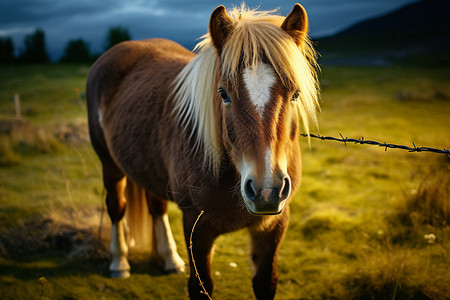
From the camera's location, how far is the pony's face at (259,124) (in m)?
1.42

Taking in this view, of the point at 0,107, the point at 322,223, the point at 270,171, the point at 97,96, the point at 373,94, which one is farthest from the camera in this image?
the point at 373,94

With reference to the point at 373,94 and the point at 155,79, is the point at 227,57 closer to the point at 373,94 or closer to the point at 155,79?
the point at 155,79

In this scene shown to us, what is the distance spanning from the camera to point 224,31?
70.6 inches

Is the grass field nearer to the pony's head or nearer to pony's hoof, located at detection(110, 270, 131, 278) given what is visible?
pony's hoof, located at detection(110, 270, 131, 278)

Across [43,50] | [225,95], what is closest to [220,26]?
[225,95]

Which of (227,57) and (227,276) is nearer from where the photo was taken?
(227,57)

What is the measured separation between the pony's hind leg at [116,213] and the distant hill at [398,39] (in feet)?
115

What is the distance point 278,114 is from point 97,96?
8.30ft

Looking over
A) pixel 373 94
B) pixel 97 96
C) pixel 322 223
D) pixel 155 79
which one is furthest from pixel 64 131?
pixel 373 94

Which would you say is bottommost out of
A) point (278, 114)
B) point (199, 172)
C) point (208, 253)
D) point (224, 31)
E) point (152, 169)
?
point (208, 253)

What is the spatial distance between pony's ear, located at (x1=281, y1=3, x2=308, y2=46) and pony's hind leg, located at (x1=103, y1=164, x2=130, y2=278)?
2492 millimetres

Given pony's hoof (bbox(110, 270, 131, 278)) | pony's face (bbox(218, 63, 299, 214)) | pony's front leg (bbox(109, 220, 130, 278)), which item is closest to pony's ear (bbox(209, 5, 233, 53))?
pony's face (bbox(218, 63, 299, 214))

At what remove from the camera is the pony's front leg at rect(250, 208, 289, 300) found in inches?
91.0

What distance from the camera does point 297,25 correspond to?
1.82m
